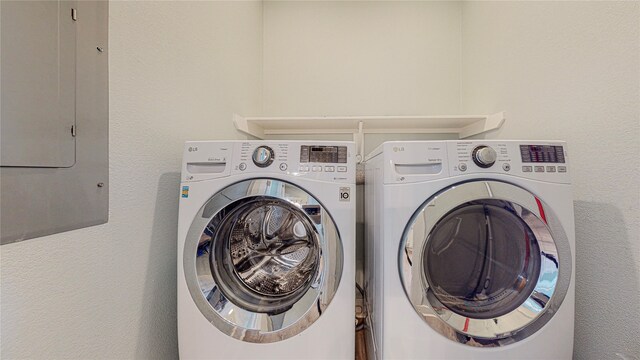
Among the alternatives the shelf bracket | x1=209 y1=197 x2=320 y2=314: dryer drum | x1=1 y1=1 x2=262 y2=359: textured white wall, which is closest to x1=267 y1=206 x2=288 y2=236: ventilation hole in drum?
x1=209 y1=197 x2=320 y2=314: dryer drum

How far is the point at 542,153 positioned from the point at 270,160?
0.89 meters

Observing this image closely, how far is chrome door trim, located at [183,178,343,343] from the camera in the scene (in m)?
0.85

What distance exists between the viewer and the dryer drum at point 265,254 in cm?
90

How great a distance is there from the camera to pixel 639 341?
2.37 feet

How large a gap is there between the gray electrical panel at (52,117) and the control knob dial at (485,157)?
110 cm

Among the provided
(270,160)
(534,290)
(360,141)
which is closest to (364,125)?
(360,141)

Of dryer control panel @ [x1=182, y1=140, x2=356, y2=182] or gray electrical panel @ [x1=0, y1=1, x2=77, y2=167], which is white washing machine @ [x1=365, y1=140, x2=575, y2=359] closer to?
dryer control panel @ [x1=182, y1=140, x2=356, y2=182]

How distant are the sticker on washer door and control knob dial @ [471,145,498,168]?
1.35 ft

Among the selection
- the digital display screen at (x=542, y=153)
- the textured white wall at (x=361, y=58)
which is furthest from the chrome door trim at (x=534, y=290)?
the textured white wall at (x=361, y=58)

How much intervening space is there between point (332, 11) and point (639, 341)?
220 centimetres

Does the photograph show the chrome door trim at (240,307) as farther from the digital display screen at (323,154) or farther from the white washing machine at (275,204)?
the digital display screen at (323,154)

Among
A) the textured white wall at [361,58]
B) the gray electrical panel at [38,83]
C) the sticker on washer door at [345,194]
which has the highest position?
the textured white wall at [361,58]

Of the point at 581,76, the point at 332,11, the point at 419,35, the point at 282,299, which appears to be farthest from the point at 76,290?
the point at 419,35

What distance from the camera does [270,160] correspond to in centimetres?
88
